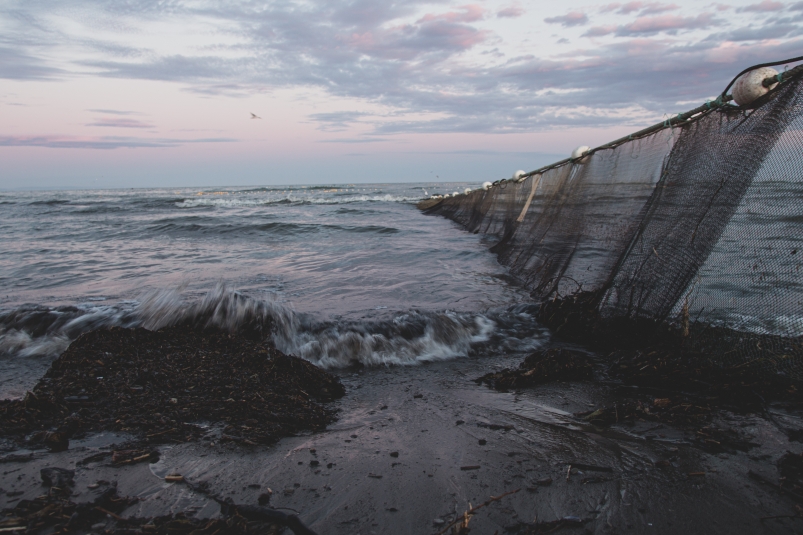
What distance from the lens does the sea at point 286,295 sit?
461cm

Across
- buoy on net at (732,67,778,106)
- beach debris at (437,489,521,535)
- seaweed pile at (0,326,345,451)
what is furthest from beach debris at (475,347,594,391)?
buoy on net at (732,67,778,106)

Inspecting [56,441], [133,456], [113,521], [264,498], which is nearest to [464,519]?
[264,498]

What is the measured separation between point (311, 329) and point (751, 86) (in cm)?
434

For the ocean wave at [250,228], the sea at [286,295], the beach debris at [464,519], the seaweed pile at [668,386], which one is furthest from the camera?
the ocean wave at [250,228]

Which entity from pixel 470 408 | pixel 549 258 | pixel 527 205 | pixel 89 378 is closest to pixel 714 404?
pixel 470 408

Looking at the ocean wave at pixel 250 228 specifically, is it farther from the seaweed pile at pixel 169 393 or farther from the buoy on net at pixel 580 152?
the seaweed pile at pixel 169 393

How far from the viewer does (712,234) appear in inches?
135

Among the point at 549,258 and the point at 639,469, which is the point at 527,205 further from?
the point at 639,469

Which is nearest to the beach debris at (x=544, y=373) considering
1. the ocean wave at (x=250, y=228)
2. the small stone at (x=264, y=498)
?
the small stone at (x=264, y=498)

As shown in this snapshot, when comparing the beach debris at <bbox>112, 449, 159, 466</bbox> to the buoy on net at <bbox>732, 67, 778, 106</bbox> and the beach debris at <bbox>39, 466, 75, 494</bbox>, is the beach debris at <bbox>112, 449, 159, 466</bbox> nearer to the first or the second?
the beach debris at <bbox>39, 466, 75, 494</bbox>

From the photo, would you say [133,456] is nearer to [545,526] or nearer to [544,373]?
[545,526]

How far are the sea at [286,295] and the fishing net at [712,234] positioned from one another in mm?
1127

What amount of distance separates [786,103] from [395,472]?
3.31 meters

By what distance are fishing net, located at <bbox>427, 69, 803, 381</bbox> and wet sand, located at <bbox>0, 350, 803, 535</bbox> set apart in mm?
769
